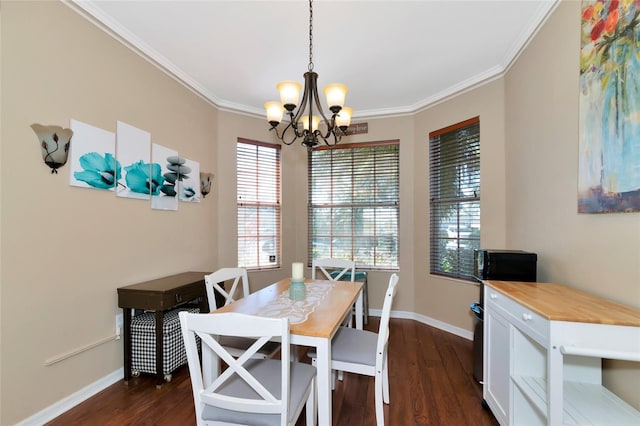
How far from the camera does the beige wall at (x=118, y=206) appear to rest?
160 centimetres

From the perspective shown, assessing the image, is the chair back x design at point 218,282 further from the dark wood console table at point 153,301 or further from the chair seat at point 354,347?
the chair seat at point 354,347

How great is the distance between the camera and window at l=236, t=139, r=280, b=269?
3.84 m

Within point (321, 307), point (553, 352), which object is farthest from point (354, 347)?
point (553, 352)

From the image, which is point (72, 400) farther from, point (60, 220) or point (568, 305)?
point (568, 305)

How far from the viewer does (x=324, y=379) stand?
4.36ft

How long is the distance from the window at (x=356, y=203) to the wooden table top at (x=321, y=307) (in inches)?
64.4

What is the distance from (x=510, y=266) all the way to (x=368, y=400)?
143cm

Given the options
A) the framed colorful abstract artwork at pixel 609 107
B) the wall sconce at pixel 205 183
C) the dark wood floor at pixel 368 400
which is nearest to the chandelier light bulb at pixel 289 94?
the framed colorful abstract artwork at pixel 609 107

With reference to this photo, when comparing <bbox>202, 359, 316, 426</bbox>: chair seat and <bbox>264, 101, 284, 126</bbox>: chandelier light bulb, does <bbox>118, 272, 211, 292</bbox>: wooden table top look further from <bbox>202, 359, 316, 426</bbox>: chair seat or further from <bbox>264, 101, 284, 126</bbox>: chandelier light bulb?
<bbox>264, 101, 284, 126</bbox>: chandelier light bulb

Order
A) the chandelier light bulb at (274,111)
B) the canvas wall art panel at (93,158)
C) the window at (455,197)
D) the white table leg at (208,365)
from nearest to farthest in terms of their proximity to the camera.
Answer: the white table leg at (208,365) < the canvas wall art panel at (93,158) < the chandelier light bulb at (274,111) < the window at (455,197)

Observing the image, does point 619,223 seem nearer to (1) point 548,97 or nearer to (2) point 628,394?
(2) point 628,394

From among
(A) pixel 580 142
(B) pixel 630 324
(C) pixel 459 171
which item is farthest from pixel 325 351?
(C) pixel 459 171

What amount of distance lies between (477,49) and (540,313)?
2403mm

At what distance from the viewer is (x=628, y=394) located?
1297mm
